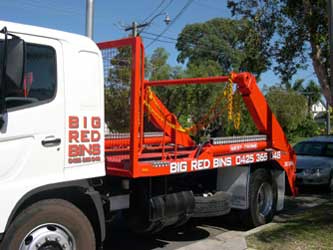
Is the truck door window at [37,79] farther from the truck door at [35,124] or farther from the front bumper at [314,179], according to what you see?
the front bumper at [314,179]

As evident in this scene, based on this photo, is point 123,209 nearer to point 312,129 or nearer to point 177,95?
point 177,95

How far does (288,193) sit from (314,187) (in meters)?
4.45

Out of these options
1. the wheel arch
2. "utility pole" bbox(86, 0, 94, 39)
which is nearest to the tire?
the wheel arch

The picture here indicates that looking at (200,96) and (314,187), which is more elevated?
(200,96)

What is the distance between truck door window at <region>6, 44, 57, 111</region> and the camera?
4.44 metres

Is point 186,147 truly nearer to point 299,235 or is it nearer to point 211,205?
point 211,205

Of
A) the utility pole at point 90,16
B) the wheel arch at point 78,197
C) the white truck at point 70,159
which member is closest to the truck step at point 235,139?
the white truck at point 70,159

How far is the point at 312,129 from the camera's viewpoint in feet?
166

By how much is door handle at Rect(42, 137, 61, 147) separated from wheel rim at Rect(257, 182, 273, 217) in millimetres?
4426

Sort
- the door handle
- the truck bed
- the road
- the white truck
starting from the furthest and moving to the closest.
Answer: the road
the truck bed
the door handle
the white truck

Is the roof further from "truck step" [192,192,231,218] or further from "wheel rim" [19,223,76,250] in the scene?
"truck step" [192,192,231,218]

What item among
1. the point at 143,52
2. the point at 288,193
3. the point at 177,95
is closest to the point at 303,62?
the point at 288,193

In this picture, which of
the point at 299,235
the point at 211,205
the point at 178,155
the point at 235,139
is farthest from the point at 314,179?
the point at 178,155

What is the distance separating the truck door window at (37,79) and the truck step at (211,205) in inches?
112
